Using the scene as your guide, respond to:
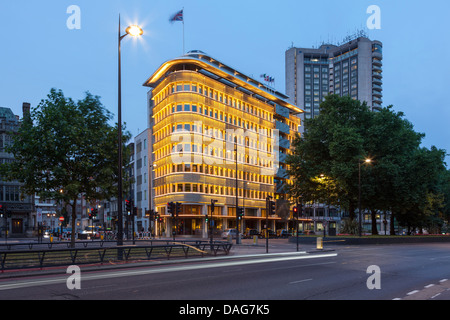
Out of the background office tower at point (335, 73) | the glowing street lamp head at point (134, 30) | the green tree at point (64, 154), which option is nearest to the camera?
the glowing street lamp head at point (134, 30)

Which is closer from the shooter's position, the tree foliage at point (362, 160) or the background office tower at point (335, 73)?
the tree foliage at point (362, 160)

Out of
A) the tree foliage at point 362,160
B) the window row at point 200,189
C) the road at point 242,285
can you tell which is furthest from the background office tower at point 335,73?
the road at point 242,285

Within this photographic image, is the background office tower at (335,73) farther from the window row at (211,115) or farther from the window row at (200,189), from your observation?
the window row at (200,189)

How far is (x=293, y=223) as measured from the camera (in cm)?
10812

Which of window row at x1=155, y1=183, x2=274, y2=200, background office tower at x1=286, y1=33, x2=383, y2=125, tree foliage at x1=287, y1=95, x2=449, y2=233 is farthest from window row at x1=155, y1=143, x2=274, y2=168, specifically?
background office tower at x1=286, y1=33, x2=383, y2=125

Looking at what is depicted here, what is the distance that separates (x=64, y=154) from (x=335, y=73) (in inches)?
7086

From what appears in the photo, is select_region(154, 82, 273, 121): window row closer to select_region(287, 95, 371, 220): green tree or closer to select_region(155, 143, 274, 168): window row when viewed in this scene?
select_region(155, 143, 274, 168): window row

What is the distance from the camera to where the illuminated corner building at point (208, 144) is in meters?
74.5

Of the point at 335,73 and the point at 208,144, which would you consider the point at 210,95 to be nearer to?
the point at 208,144

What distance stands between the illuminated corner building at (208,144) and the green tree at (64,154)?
39523mm

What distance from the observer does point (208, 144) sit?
3036 inches

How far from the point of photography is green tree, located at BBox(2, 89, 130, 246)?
92.5 feet

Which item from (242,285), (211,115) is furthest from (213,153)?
(242,285)

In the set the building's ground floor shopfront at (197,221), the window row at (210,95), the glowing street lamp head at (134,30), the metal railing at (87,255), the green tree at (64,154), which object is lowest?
the building's ground floor shopfront at (197,221)
